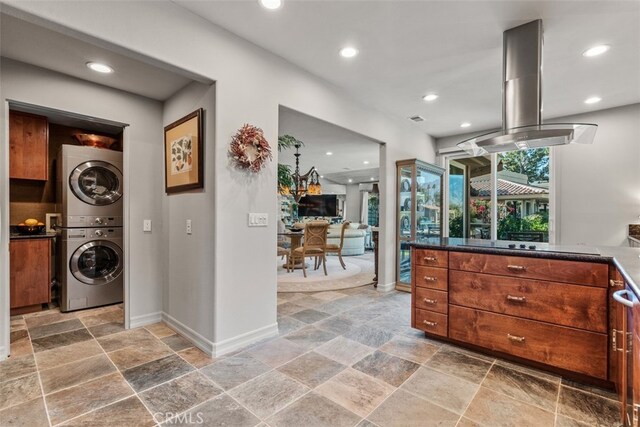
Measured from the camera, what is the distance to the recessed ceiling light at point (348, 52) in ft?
8.86

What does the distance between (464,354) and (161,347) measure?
8.23 feet

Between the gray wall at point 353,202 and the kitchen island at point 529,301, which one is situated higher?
the gray wall at point 353,202

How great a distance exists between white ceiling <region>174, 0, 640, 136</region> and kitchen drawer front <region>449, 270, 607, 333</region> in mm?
1980

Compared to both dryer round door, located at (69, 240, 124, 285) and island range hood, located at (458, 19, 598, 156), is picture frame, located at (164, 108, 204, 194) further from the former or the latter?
island range hood, located at (458, 19, 598, 156)

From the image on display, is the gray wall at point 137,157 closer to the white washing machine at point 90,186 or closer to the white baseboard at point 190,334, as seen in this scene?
the white baseboard at point 190,334

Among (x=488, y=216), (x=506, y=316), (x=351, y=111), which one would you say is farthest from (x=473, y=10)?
(x=488, y=216)

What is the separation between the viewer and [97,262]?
3.50m

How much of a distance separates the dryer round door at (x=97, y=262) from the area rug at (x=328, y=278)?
6.96ft

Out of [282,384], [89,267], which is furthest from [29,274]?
[282,384]

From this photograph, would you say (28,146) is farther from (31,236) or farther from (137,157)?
(137,157)

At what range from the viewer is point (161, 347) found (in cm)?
250

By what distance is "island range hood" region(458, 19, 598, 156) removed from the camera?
2285mm

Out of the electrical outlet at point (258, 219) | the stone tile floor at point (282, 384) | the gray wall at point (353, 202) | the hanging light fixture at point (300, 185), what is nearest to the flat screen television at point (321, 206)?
the gray wall at point (353, 202)

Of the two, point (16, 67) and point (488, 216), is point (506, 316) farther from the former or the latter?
point (16, 67)
